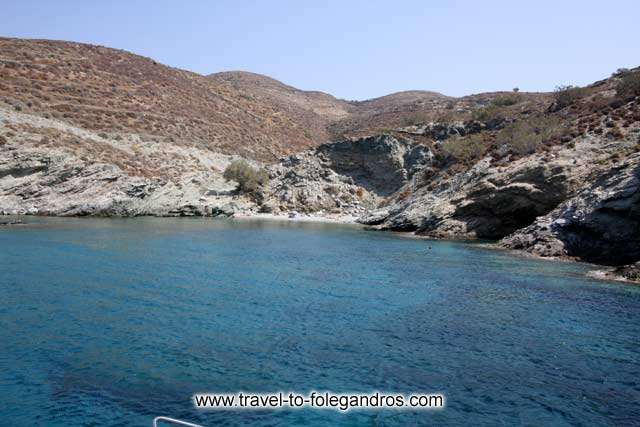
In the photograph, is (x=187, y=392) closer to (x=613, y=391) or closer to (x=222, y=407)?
(x=222, y=407)

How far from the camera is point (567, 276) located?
106ft

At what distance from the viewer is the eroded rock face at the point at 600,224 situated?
37.8 meters

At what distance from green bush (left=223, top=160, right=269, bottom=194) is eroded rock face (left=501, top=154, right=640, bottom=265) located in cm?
4855

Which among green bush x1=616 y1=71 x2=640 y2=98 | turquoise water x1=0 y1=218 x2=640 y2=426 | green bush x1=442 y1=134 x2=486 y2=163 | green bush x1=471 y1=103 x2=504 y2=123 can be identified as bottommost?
turquoise water x1=0 y1=218 x2=640 y2=426

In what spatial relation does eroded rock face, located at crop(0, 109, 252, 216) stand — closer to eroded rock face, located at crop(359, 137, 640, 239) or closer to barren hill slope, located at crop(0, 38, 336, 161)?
A: barren hill slope, located at crop(0, 38, 336, 161)

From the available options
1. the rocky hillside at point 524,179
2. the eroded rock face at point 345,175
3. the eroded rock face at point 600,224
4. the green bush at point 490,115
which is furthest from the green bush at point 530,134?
the green bush at point 490,115

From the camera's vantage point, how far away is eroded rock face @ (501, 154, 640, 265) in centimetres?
3775

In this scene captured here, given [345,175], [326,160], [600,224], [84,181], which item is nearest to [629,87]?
[600,224]

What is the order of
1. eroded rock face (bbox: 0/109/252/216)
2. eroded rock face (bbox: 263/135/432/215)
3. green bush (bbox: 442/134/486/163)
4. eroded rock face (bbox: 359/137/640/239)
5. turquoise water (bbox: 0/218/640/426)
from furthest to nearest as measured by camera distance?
1. eroded rock face (bbox: 263/135/432/215)
2. green bush (bbox: 442/134/486/163)
3. eroded rock face (bbox: 0/109/252/216)
4. eroded rock face (bbox: 359/137/640/239)
5. turquoise water (bbox: 0/218/640/426)

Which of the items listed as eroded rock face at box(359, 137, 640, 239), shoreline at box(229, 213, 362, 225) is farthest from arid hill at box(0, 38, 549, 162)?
eroded rock face at box(359, 137, 640, 239)

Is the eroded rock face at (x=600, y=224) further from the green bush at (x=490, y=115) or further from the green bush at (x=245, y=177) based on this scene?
the green bush at (x=245, y=177)

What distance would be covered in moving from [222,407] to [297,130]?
13101cm

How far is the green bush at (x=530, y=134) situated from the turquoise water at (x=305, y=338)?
27.4 m

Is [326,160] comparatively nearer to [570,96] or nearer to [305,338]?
[570,96]
